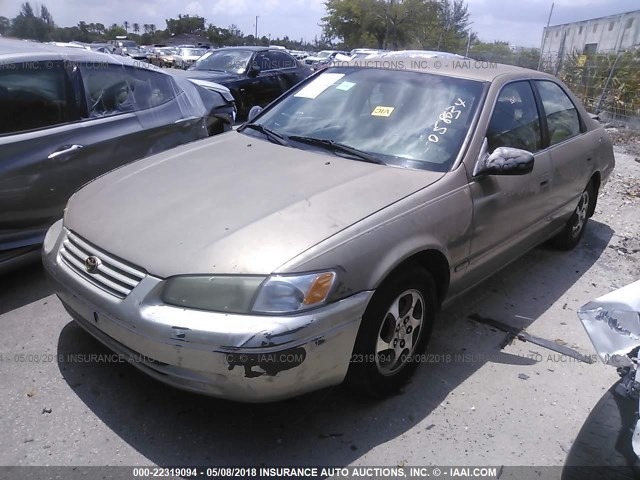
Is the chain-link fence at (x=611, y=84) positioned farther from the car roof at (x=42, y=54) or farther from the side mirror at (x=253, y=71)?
the car roof at (x=42, y=54)

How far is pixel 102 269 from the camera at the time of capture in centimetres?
237

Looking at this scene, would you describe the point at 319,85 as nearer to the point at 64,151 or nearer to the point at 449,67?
the point at 449,67

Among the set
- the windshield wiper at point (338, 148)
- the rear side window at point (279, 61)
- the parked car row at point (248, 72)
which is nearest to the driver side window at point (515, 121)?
the windshield wiper at point (338, 148)

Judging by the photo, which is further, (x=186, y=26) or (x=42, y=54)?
(x=186, y=26)

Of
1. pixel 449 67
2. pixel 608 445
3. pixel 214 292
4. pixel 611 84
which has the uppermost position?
pixel 449 67

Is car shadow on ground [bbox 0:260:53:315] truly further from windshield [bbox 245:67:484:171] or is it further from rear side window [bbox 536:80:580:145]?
rear side window [bbox 536:80:580:145]

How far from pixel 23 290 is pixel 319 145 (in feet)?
7.48

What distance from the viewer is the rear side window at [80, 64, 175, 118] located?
4.10m

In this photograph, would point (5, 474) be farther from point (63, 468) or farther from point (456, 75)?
point (456, 75)

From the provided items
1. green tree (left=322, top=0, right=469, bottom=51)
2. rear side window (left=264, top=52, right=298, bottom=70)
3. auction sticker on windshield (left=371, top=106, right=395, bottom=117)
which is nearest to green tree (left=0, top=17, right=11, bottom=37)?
rear side window (left=264, top=52, right=298, bottom=70)

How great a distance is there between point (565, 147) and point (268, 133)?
230 cm

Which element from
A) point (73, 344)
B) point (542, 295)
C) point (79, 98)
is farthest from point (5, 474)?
point (542, 295)

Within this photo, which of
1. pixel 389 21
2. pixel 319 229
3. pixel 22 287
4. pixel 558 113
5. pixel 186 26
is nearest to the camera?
pixel 319 229

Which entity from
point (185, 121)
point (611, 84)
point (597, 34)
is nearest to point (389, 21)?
point (597, 34)
